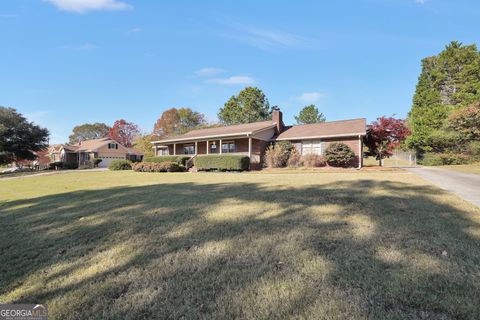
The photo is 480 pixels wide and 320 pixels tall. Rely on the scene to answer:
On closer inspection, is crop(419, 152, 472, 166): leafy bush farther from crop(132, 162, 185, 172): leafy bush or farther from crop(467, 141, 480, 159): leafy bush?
crop(132, 162, 185, 172): leafy bush

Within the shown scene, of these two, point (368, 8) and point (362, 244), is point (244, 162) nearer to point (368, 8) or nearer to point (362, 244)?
point (368, 8)

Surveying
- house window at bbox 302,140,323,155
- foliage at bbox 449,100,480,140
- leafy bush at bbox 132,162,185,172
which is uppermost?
foliage at bbox 449,100,480,140

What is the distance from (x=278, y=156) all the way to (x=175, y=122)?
39.7 m

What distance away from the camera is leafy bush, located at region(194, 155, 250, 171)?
19.8 meters

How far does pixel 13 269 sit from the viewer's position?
3.18m

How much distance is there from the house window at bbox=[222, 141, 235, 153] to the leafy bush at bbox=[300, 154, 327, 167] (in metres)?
7.79

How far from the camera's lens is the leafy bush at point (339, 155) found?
19.1m

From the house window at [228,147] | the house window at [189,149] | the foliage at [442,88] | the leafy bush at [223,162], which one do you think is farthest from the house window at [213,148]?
the foliage at [442,88]

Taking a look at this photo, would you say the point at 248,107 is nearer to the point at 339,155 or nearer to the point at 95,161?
the point at 95,161

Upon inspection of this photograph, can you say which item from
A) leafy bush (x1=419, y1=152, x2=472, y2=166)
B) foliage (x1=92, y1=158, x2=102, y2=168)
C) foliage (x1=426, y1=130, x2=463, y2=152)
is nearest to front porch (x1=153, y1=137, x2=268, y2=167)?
foliage (x1=92, y1=158, x2=102, y2=168)

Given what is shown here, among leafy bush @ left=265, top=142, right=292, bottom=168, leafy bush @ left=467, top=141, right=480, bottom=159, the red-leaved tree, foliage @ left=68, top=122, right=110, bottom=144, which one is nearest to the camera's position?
leafy bush @ left=265, top=142, right=292, bottom=168

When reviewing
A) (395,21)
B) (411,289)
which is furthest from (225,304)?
(395,21)

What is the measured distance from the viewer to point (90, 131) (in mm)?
75250

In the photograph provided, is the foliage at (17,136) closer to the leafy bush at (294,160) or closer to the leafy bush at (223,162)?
the leafy bush at (223,162)
